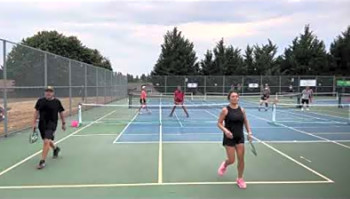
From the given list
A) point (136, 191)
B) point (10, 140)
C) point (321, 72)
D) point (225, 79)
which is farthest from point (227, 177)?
point (321, 72)

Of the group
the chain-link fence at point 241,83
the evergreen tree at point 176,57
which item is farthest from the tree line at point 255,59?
the chain-link fence at point 241,83

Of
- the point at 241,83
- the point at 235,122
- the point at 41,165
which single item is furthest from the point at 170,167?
the point at 241,83

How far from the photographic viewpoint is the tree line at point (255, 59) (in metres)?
69.6

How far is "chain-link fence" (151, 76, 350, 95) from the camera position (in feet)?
190

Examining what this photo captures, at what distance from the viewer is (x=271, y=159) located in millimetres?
10664

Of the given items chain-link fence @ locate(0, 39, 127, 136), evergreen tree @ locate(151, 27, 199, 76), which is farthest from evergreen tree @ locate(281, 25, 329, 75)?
chain-link fence @ locate(0, 39, 127, 136)

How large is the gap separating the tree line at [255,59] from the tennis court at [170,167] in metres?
54.7

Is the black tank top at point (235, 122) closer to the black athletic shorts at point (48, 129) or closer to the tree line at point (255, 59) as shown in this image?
the black athletic shorts at point (48, 129)

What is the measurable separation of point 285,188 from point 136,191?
8.11ft

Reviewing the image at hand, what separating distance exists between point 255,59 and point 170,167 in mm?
65034

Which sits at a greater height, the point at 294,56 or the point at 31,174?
the point at 294,56

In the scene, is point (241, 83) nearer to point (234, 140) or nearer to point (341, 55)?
point (341, 55)

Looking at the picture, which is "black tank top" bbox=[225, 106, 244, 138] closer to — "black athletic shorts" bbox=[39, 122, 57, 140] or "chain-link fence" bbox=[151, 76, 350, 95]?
"black athletic shorts" bbox=[39, 122, 57, 140]

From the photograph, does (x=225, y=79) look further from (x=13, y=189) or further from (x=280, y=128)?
(x=13, y=189)
